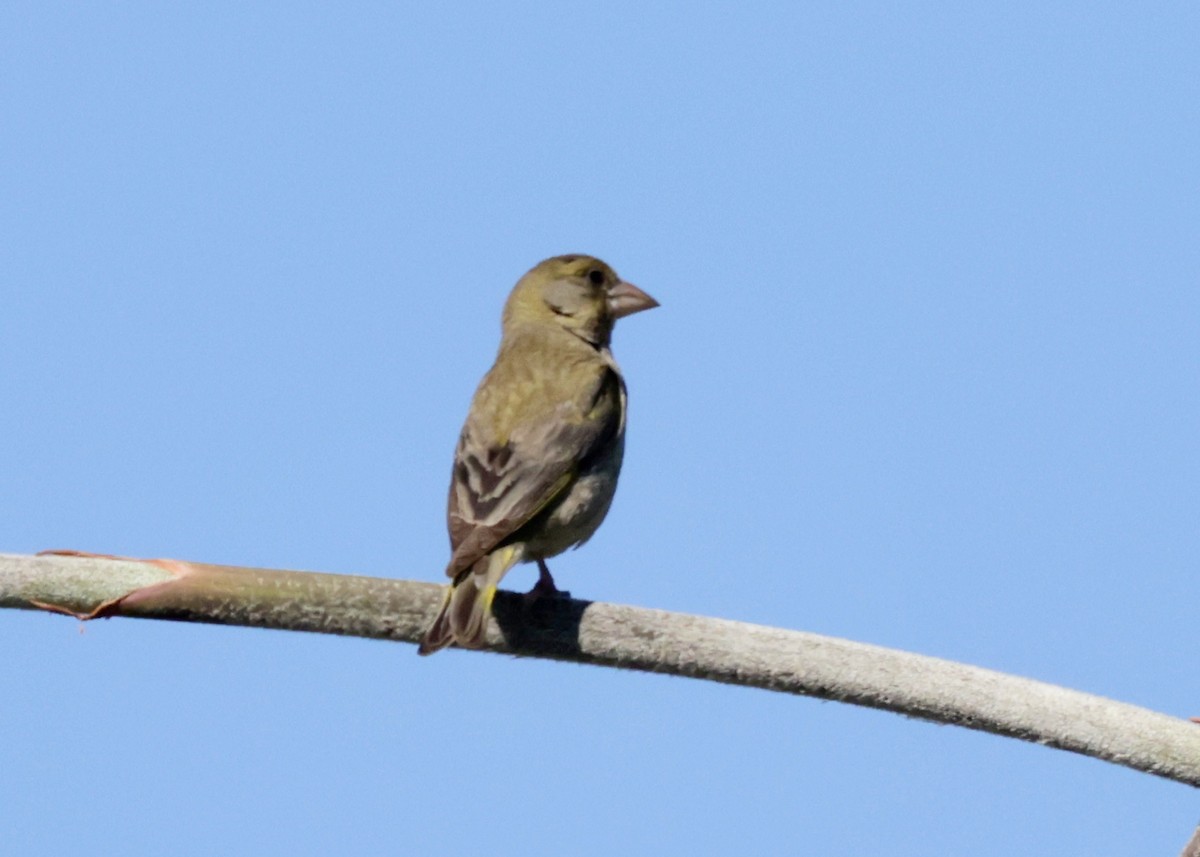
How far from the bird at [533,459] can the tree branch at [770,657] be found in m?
0.76

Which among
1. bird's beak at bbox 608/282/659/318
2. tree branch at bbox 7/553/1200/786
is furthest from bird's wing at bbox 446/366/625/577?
tree branch at bbox 7/553/1200/786

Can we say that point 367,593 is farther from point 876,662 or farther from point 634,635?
point 876,662

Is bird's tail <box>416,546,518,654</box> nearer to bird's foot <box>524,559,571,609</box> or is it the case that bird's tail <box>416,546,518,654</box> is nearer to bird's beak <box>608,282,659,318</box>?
bird's foot <box>524,559,571,609</box>

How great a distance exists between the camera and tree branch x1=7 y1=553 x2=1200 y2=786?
136 inches

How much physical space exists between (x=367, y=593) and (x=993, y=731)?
146cm

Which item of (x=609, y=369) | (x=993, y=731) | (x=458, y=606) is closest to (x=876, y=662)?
(x=993, y=731)

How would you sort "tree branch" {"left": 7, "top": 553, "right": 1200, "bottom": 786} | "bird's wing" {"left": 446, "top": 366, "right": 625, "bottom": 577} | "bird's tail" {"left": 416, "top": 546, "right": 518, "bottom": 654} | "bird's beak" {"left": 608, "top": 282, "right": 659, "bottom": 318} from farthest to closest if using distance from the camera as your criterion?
"bird's beak" {"left": 608, "top": 282, "right": 659, "bottom": 318} < "bird's wing" {"left": 446, "top": 366, "right": 625, "bottom": 577} < "bird's tail" {"left": 416, "top": 546, "right": 518, "bottom": 654} < "tree branch" {"left": 7, "top": 553, "right": 1200, "bottom": 786}

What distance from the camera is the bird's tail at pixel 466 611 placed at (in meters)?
4.23

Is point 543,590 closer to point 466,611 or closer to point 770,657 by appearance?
point 466,611

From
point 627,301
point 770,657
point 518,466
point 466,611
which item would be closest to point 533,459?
point 518,466

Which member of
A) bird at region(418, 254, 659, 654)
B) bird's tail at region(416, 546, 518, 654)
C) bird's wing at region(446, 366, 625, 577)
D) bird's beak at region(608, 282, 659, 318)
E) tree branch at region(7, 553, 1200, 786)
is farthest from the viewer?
bird's beak at region(608, 282, 659, 318)

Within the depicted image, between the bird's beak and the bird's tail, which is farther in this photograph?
the bird's beak

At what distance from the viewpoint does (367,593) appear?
3.69 meters

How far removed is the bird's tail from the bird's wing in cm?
7
